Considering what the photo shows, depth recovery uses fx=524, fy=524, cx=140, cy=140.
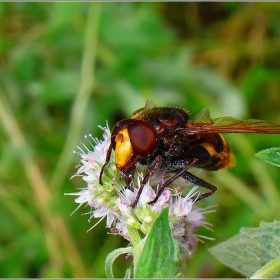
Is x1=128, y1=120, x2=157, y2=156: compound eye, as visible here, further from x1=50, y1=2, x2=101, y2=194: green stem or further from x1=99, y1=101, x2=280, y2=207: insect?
x1=50, y1=2, x2=101, y2=194: green stem

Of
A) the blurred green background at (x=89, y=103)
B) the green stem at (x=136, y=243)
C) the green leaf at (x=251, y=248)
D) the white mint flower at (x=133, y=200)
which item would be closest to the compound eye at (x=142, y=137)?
the white mint flower at (x=133, y=200)

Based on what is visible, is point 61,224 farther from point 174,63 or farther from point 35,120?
point 174,63

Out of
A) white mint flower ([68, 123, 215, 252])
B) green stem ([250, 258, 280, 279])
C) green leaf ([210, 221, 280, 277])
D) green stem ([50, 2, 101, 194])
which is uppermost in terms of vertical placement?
green stem ([50, 2, 101, 194])

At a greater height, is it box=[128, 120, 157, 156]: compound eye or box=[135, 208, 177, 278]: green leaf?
box=[128, 120, 157, 156]: compound eye

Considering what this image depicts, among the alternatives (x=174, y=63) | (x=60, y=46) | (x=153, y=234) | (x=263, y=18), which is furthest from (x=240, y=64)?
(x=153, y=234)

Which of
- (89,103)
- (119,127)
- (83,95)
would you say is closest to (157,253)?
(119,127)

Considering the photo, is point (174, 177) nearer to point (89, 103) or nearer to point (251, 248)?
point (251, 248)

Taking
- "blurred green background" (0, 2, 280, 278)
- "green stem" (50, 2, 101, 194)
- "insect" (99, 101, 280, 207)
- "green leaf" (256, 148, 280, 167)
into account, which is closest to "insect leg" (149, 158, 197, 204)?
"insect" (99, 101, 280, 207)

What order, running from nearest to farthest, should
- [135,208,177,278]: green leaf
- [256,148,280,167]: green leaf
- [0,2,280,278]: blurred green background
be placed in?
[135,208,177,278]: green leaf, [256,148,280,167]: green leaf, [0,2,280,278]: blurred green background
